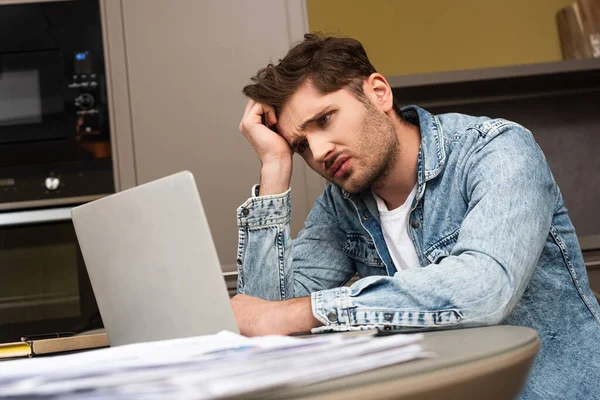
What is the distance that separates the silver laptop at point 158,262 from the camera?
651mm

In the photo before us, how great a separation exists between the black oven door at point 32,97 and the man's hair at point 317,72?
1074mm

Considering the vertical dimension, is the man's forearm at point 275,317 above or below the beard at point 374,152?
below

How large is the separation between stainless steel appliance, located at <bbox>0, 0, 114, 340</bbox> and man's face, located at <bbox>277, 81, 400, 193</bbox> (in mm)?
1069

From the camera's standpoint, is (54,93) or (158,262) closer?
(158,262)

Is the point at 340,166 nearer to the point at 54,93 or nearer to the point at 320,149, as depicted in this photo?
the point at 320,149

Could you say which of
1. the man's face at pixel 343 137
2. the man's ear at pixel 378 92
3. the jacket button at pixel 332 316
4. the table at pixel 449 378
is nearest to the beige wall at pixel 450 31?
the man's ear at pixel 378 92

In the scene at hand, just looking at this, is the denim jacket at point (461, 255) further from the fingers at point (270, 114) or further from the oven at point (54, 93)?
the oven at point (54, 93)

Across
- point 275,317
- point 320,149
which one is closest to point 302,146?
point 320,149

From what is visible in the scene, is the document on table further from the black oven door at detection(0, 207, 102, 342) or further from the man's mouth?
the black oven door at detection(0, 207, 102, 342)

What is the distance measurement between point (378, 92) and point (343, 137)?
17 centimetres

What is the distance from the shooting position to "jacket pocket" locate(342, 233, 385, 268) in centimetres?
139

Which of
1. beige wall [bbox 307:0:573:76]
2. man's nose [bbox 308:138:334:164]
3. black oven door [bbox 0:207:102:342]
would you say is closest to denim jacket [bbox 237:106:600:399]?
man's nose [bbox 308:138:334:164]

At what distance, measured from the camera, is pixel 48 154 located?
2.25m

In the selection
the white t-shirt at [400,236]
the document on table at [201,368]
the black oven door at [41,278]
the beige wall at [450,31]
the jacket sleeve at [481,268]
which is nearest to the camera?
the document on table at [201,368]
